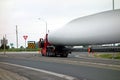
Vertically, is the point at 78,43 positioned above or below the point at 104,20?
below

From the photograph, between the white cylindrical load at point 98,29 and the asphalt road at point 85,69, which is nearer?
the white cylindrical load at point 98,29

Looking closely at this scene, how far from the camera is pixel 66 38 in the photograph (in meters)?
4.86

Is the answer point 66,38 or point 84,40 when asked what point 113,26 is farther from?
point 66,38

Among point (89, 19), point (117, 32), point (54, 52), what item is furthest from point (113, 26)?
point (54, 52)

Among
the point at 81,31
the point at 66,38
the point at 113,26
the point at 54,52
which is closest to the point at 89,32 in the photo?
the point at 81,31

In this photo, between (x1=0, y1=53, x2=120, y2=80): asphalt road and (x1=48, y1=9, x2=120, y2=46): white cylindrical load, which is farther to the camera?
(x1=0, y1=53, x2=120, y2=80): asphalt road

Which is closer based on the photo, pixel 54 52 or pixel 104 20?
pixel 104 20

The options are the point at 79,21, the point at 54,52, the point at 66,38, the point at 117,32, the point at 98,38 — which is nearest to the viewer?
the point at 117,32

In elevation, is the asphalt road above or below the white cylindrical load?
below

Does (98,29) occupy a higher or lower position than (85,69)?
higher

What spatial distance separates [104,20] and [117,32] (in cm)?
30

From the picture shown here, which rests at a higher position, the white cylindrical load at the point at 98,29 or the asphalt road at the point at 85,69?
the white cylindrical load at the point at 98,29

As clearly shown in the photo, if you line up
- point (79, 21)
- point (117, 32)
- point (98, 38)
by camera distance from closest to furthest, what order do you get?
point (117, 32)
point (98, 38)
point (79, 21)

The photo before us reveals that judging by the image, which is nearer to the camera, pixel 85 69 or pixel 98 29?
pixel 98 29
